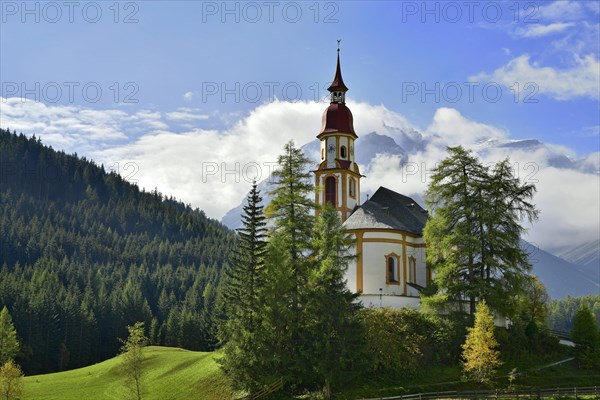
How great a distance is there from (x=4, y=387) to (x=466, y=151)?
124ft

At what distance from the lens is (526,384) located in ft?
148

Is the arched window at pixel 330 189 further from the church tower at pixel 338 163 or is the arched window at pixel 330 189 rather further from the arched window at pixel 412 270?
the arched window at pixel 412 270

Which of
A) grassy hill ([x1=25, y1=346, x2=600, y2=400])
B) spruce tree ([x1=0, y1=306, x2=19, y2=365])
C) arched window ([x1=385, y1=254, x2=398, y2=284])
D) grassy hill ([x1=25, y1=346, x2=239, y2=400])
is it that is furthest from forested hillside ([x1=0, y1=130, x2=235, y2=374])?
arched window ([x1=385, y1=254, x2=398, y2=284])

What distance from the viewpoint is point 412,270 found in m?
61.4

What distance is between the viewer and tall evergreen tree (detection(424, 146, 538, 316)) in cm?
4875

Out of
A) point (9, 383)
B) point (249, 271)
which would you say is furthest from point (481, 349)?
point (9, 383)

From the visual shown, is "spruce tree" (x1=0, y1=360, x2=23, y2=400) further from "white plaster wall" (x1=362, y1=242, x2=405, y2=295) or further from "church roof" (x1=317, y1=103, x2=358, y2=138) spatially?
"church roof" (x1=317, y1=103, x2=358, y2=138)

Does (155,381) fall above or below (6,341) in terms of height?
below

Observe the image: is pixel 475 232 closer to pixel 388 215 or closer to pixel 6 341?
pixel 388 215

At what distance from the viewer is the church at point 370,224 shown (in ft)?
193

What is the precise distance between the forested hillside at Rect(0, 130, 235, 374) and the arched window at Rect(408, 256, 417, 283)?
32.3 m

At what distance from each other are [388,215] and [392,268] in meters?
5.09

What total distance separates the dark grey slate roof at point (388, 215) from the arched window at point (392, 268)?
8.64ft

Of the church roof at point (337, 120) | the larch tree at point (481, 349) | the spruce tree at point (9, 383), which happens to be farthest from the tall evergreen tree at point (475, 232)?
the spruce tree at point (9, 383)
